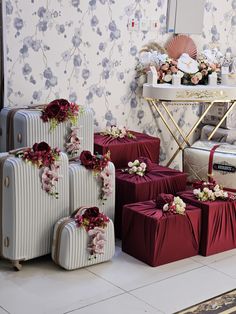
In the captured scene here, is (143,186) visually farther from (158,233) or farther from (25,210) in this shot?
(25,210)

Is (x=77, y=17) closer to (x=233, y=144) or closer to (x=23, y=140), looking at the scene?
(x=23, y=140)

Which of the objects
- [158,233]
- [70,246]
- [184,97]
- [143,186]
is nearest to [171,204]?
[158,233]

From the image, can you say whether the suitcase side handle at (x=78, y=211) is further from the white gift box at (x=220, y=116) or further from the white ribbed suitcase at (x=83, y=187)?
the white gift box at (x=220, y=116)

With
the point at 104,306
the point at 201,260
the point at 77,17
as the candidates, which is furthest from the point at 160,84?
the point at 104,306

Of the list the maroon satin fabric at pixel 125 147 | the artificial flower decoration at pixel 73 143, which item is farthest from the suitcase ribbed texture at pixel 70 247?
the maroon satin fabric at pixel 125 147

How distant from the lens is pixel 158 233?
3.41 metres

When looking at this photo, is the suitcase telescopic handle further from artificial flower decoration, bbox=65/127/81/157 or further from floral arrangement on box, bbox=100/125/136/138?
floral arrangement on box, bbox=100/125/136/138

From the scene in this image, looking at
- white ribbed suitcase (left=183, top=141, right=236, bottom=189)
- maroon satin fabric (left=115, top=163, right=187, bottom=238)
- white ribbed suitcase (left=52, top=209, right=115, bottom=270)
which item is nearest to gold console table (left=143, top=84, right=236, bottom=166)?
white ribbed suitcase (left=183, top=141, right=236, bottom=189)

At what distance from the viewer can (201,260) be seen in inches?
143

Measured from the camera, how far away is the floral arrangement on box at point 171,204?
138 inches

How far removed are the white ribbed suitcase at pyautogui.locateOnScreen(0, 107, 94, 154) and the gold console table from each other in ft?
2.77

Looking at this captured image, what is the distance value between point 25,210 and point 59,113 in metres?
0.75

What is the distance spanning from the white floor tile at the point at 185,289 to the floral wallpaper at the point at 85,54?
5.37 feet

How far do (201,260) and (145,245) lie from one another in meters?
0.42
